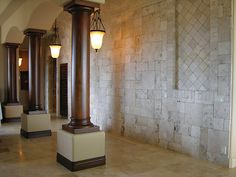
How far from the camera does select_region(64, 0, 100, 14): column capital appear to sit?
158 inches

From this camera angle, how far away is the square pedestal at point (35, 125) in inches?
245

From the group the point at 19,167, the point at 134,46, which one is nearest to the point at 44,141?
the point at 19,167

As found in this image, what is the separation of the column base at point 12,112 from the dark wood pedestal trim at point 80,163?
498 centimetres

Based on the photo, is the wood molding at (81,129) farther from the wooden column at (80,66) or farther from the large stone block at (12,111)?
the large stone block at (12,111)

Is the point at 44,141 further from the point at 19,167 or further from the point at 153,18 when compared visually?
the point at 153,18

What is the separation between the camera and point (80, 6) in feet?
13.4

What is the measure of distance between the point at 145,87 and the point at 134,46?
0.99 m

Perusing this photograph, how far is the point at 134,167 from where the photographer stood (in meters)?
4.14

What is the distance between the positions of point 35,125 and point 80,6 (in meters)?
3.36

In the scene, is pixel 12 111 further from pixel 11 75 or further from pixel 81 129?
pixel 81 129

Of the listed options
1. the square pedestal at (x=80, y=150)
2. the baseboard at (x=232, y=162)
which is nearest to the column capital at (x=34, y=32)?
the square pedestal at (x=80, y=150)

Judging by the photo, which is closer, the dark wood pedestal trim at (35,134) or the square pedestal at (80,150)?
the square pedestal at (80,150)

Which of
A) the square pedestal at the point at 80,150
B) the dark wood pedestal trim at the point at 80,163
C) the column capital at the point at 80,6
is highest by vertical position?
the column capital at the point at 80,6

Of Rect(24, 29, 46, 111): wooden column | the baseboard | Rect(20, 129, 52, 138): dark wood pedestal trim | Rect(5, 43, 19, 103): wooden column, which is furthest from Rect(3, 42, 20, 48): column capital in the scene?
the baseboard
